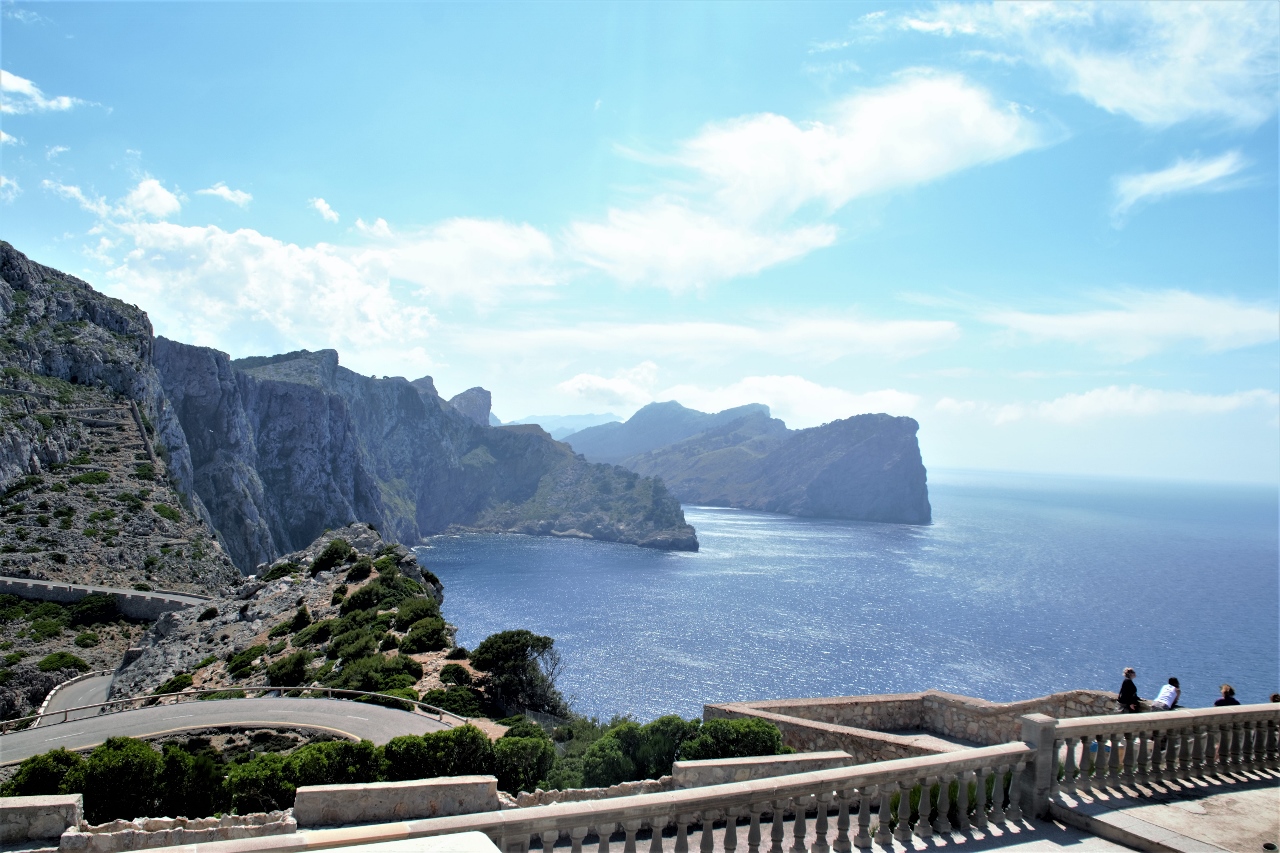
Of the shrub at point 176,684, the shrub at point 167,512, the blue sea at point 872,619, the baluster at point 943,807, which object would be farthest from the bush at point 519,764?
the shrub at point 167,512

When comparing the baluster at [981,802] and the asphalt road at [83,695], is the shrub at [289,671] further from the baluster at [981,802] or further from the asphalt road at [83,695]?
the baluster at [981,802]

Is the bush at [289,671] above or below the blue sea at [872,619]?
above

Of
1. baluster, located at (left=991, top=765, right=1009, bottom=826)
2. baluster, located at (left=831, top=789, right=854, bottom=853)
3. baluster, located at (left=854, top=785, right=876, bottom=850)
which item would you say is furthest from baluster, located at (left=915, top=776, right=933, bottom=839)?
baluster, located at (left=991, top=765, right=1009, bottom=826)

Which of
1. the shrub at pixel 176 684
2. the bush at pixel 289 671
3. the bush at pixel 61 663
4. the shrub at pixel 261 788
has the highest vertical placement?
the shrub at pixel 261 788

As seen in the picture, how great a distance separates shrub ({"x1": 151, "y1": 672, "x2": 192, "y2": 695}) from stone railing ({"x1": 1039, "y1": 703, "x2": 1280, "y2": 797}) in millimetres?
42243

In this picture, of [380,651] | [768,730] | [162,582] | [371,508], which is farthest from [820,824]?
[371,508]

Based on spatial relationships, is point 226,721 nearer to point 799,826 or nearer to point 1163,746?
point 799,826

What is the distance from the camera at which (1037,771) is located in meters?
8.84

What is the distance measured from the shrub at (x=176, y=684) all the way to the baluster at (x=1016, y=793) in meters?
41.7

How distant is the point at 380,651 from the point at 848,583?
354 ft

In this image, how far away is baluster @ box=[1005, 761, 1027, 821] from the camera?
8.70m

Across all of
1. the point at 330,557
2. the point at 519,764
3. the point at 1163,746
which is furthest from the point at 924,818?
the point at 330,557

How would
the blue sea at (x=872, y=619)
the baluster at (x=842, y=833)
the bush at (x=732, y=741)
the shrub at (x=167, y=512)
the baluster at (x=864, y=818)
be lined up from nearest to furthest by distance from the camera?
the baluster at (x=842, y=833) → the baluster at (x=864, y=818) → the bush at (x=732, y=741) → the shrub at (x=167, y=512) → the blue sea at (x=872, y=619)

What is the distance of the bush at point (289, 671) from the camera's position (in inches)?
1345
